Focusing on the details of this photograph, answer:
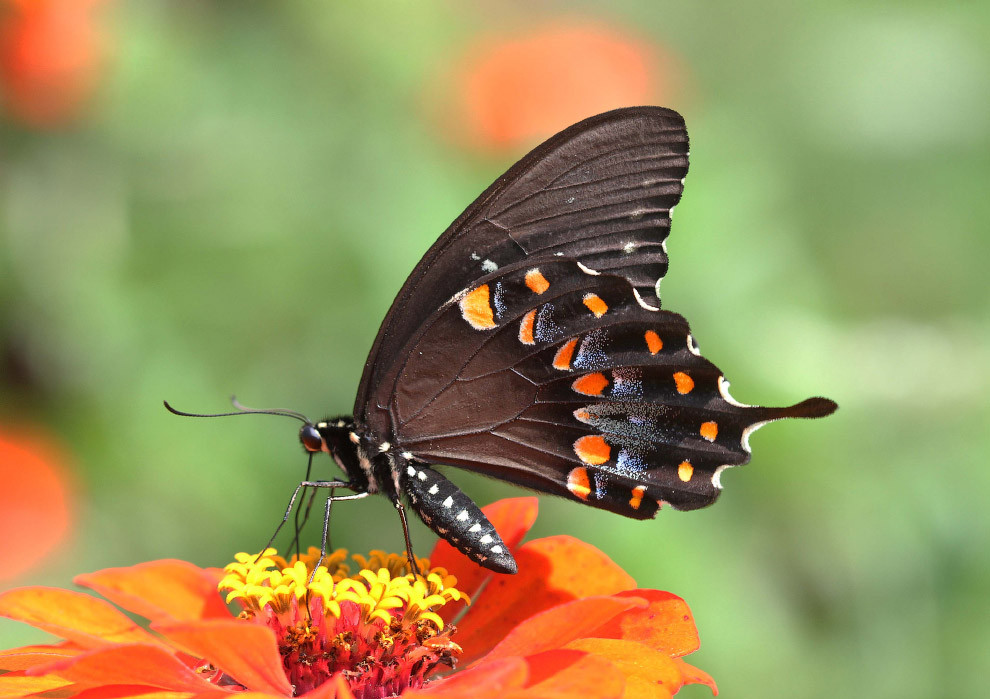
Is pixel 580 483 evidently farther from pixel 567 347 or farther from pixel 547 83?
pixel 547 83

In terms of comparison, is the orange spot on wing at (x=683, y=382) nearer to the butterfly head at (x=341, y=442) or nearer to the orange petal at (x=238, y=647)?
the butterfly head at (x=341, y=442)

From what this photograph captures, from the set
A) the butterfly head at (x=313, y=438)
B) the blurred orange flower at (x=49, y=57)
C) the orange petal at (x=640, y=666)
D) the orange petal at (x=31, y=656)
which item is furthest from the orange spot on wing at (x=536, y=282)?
the blurred orange flower at (x=49, y=57)

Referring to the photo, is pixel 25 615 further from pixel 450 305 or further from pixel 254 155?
pixel 254 155

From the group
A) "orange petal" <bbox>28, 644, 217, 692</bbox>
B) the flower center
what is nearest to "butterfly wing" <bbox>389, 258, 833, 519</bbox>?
the flower center

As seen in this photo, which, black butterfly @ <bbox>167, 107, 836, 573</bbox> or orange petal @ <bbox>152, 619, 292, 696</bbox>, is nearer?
orange petal @ <bbox>152, 619, 292, 696</bbox>

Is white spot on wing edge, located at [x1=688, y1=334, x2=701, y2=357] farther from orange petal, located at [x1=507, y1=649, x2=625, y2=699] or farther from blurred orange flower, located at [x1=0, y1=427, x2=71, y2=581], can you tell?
blurred orange flower, located at [x1=0, y1=427, x2=71, y2=581]

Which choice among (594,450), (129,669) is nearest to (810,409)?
(594,450)

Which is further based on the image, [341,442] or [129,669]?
[341,442]
